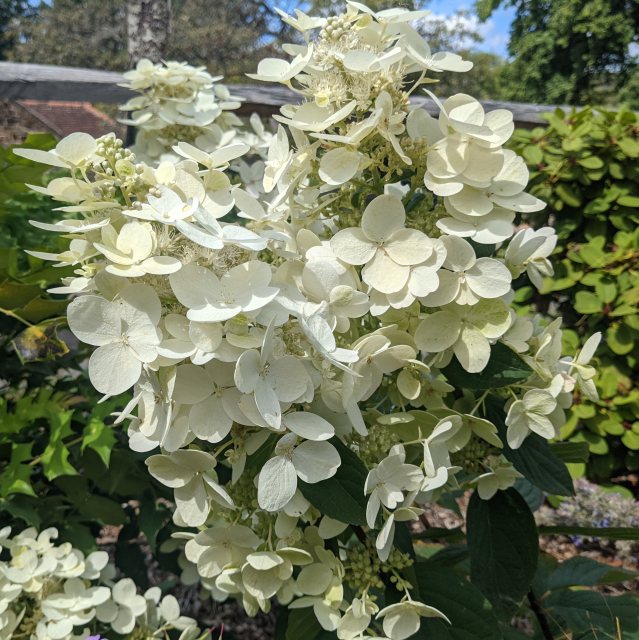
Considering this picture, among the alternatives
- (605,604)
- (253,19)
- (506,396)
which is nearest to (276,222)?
(506,396)

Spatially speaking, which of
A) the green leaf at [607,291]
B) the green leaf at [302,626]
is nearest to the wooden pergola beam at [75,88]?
the green leaf at [607,291]

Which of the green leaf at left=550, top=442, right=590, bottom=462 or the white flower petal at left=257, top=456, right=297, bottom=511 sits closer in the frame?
the white flower petal at left=257, top=456, right=297, bottom=511

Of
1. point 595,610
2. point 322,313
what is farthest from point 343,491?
point 595,610

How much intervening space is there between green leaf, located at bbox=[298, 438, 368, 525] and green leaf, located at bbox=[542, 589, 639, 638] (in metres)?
0.68

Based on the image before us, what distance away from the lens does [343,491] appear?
719 millimetres

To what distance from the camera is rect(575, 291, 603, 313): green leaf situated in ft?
8.18

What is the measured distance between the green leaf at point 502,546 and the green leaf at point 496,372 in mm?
279

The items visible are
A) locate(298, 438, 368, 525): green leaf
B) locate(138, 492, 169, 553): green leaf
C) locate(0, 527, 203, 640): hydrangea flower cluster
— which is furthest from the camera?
locate(138, 492, 169, 553): green leaf

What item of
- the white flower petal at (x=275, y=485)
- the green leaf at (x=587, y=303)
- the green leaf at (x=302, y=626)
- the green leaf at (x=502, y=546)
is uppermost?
the white flower petal at (x=275, y=485)

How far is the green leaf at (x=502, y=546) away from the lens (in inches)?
35.1

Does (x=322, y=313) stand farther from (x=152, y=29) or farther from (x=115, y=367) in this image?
(x=152, y=29)

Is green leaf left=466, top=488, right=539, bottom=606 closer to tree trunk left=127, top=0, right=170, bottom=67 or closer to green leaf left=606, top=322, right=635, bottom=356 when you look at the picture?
green leaf left=606, top=322, right=635, bottom=356

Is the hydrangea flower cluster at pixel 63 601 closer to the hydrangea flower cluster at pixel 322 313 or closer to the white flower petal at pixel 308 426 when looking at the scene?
the hydrangea flower cluster at pixel 322 313

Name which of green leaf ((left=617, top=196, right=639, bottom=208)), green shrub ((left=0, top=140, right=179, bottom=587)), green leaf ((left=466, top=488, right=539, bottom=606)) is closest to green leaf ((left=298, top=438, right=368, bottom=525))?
green leaf ((left=466, top=488, right=539, bottom=606))
